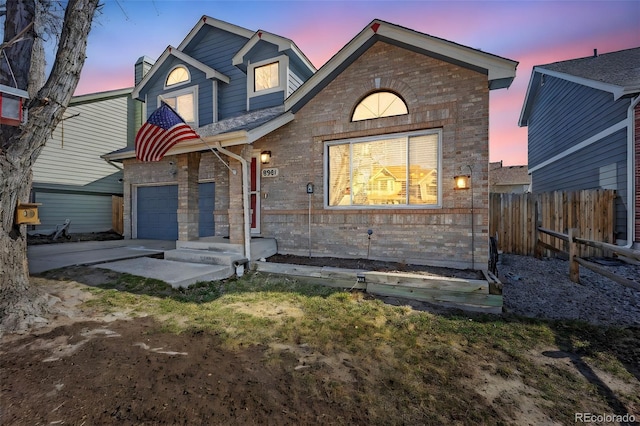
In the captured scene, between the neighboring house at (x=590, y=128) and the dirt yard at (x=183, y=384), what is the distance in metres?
8.18

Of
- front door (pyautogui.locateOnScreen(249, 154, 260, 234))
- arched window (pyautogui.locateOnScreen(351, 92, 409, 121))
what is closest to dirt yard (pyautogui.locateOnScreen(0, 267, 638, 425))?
front door (pyautogui.locateOnScreen(249, 154, 260, 234))

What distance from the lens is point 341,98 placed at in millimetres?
7102

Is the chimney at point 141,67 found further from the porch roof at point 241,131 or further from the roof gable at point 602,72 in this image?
the roof gable at point 602,72

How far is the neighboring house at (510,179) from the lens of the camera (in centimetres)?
2420

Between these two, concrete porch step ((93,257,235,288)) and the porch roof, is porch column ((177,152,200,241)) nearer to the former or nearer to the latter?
the porch roof

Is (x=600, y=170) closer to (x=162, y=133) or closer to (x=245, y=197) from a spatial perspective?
(x=245, y=197)

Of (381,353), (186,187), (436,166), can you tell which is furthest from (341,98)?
(381,353)

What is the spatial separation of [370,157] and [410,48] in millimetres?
2550

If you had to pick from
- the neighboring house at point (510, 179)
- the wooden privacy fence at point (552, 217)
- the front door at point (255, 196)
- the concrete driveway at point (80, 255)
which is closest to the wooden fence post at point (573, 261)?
the wooden privacy fence at point (552, 217)

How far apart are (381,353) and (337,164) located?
16.4ft

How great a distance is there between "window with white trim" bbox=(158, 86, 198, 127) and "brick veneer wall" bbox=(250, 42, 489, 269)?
4157mm

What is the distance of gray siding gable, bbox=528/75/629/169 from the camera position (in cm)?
913

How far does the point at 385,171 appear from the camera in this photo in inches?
267

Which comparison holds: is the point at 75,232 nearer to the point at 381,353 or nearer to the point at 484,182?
the point at 381,353
